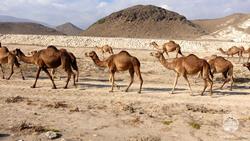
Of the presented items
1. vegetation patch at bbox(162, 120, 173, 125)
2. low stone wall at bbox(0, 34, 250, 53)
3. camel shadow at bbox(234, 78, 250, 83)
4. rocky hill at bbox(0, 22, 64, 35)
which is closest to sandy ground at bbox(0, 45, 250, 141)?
vegetation patch at bbox(162, 120, 173, 125)

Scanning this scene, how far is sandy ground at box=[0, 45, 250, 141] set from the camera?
12.8 meters

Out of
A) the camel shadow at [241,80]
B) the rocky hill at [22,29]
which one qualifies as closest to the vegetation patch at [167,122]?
the camel shadow at [241,80]

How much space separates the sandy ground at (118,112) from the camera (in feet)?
41.8

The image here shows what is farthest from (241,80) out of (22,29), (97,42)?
(22,29)

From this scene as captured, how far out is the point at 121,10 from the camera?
112 meters

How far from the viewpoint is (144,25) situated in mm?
105125

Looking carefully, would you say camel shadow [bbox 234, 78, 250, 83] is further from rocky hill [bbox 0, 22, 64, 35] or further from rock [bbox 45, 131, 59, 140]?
rocky hill [bbox 0, 22, 64, 35]

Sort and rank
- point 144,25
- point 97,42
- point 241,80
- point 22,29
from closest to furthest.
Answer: point 241,80 → point 97,42 → point 144,25 → point 22,29

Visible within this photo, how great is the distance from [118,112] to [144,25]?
90935 mm

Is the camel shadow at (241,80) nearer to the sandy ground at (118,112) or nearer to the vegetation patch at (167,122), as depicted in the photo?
the sandy ground at (118,112)

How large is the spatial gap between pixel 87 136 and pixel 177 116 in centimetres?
346

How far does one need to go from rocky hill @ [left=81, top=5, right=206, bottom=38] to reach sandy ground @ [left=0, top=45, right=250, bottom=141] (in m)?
78.1

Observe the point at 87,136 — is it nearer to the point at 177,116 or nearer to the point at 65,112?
the point at 65,112

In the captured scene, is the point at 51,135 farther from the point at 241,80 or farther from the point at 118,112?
the point at 241,80
